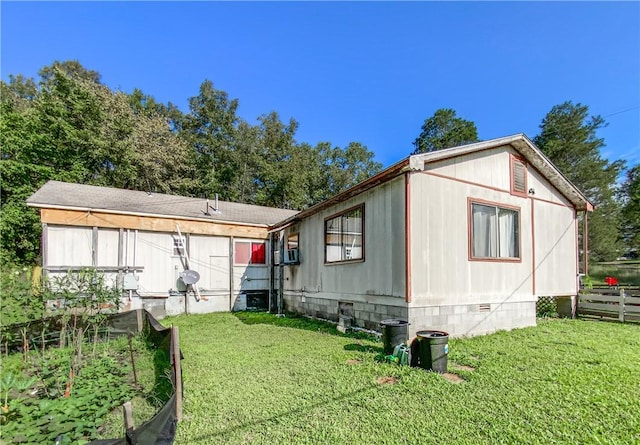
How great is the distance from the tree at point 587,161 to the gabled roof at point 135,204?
24204 mm

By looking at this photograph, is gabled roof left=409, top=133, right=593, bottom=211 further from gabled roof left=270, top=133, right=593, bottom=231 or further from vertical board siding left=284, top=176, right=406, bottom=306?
vertical board siding left=284, top=176, right=406, bottom=306

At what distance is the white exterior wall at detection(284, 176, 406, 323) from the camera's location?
639 centimetres

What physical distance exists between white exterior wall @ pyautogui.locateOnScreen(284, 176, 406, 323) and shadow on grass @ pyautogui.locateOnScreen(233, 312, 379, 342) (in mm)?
356

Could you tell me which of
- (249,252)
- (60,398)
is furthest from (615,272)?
(60,398)

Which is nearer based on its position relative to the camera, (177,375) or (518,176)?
(177,375)

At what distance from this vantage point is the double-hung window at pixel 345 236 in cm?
777

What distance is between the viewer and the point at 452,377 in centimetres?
441

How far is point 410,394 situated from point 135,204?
428 inches

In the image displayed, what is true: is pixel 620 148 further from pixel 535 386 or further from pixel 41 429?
pixel 41 429

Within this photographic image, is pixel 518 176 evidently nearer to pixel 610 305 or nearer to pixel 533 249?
pixel 533 249

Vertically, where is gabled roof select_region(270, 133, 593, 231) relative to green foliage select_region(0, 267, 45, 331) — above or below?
above

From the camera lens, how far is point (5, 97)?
21.1 metres

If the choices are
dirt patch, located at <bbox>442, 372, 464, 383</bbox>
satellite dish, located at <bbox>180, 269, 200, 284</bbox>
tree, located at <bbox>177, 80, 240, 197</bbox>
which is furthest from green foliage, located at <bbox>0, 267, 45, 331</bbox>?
tree, located at <bbox>177, 80, 240, 197</bbox>

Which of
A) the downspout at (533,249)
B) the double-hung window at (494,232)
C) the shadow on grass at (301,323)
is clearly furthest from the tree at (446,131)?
the shadow on grass at (301,323)
